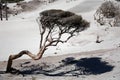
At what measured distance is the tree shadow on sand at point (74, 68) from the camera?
26.5 m

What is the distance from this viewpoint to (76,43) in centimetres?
3819

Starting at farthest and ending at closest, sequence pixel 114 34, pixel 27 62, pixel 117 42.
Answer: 1. pixel 114 34
2. pixel 117 42
3. pixel 27 62

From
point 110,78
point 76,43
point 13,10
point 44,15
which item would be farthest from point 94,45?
point 13,10

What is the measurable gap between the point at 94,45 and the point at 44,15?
9.74 metres

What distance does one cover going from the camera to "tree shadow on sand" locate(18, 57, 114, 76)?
26.5m

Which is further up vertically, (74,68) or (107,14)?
(107,14)

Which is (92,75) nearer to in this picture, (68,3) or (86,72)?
(86,72)

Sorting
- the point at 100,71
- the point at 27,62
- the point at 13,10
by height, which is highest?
the point at 100,71

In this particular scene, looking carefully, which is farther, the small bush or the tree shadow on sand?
the small bush

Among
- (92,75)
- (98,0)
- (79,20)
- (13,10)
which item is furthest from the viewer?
(13,10)

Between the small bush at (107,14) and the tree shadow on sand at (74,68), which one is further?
the small bush at (107,14)

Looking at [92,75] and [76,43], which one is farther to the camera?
[76,43]

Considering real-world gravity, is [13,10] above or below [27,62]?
below

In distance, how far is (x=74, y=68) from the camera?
27750mm
